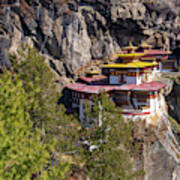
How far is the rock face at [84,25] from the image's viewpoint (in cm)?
2458

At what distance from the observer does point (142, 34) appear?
35.0 m

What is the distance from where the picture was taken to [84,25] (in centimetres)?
3017

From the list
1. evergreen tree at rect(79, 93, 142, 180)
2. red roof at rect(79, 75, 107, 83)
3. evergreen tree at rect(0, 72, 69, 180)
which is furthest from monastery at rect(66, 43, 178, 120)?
evergreen tree at rect(0, 72, 69, 180)

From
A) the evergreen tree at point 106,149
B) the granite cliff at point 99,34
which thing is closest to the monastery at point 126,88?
the granite cliff at point 99,34

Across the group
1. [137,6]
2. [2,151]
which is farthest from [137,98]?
[137,6]

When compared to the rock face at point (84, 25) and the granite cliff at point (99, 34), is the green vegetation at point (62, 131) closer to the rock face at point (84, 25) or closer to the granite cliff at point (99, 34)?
the granite cliff at point (99, 34)

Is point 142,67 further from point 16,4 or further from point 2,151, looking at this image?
point 2,151

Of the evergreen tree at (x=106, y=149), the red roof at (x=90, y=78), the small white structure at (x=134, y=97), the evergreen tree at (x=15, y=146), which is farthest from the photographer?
the red roof at (x=90, y=78)

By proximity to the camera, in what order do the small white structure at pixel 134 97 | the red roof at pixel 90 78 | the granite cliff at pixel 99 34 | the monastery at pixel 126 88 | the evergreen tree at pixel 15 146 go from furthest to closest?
the red roof at pixel 90 78 < the monastery at pixel 126 88 < the small white structure at pixel 134 97 < the granite cliff at pixel 99 34 < the evergreen tree at pixel 15 146

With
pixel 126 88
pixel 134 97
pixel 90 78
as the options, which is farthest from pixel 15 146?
pixel 90 78

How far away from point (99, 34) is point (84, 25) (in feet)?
9.64

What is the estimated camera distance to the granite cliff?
19891 millimetres

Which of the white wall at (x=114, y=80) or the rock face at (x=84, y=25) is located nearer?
the white wall at (x=114, y=80)

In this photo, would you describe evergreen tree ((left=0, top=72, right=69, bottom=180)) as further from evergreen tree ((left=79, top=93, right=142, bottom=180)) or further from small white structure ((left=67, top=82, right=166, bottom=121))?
small white structure ((left=67, top=82, right=166, bottom=121))
